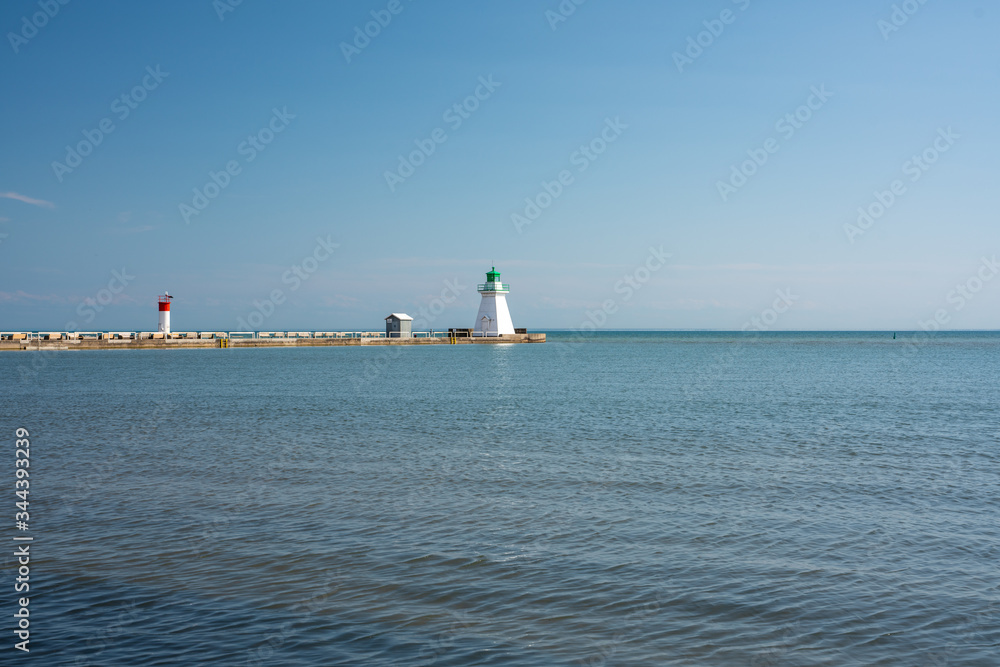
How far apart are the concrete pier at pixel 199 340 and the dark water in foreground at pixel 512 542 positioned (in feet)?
181

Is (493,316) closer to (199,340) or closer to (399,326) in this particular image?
(399,326)

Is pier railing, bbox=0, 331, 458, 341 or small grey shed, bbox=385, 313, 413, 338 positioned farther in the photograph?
small grey shed, bbox=385, 313, 413, 338

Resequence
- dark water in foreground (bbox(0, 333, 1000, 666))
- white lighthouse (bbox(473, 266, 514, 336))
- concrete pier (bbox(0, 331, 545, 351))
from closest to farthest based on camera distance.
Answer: dark water in foreground (bbox(0, 333, 1000, 666)) → concrete pier (bbox(0, 331, 545, 351)) → white lighthouse (bbox(473, 266, 514, 336))

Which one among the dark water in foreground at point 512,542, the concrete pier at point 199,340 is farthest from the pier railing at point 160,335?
the dark water in foreground at point 512,542

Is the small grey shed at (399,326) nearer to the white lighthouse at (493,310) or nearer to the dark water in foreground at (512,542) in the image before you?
the white lighthouse at (493,310)

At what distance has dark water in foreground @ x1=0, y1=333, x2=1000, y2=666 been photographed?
636 centimetres

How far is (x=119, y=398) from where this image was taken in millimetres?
28312

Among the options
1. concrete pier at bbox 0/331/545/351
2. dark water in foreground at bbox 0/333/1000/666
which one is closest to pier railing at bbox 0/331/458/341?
concrete pier at bbox 0/331/545/351

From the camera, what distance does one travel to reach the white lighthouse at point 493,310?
8338cm

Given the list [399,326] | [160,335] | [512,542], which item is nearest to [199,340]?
[160,335]

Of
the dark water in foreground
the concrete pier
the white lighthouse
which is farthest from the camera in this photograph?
the white lighthouse

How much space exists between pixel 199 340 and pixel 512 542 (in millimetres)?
74822

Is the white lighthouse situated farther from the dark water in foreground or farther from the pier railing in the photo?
the dark water in foreground

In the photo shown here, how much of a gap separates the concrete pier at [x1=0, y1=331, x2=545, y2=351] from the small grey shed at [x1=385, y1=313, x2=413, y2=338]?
0.86 metres
